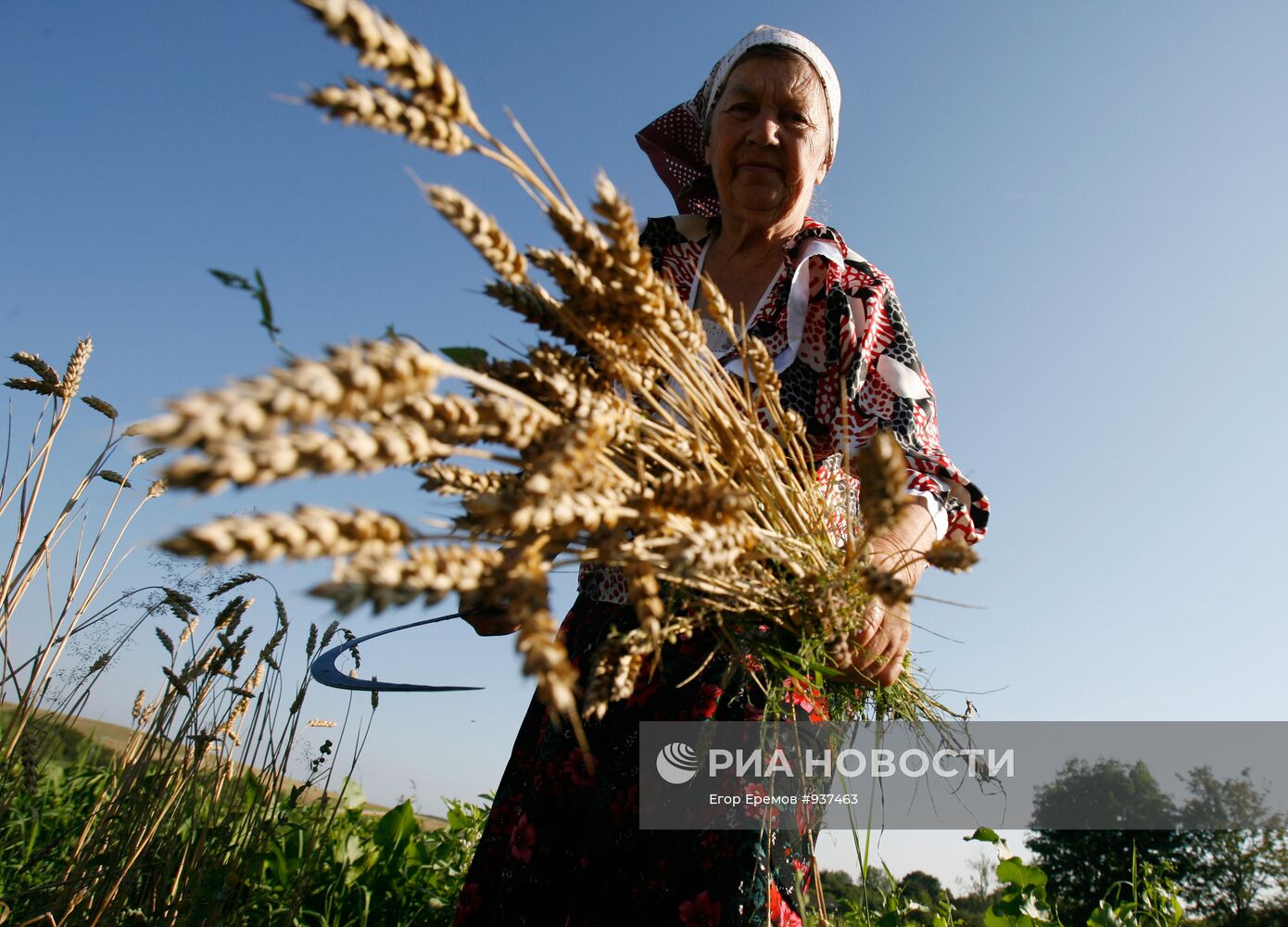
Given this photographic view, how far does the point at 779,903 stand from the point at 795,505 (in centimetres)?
67

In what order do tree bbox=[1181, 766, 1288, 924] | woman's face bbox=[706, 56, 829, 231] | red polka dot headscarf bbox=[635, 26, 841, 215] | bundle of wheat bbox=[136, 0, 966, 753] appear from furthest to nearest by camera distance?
tree bbox=[1181, 766, 1288, 924] < red polka dot headscarf bbox=[635, 26, 841, 215] < woman's face bbox=[706, 56, 829, 231] < bundle of wheat bbox=[136, 0, 966, 753]

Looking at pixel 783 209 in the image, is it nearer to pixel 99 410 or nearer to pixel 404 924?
pixel 99 410

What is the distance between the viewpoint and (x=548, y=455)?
62 centimetres

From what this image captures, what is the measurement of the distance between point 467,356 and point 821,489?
73 cm

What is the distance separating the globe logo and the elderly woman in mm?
59

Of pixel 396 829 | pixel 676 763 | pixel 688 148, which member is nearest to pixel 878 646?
pixel 676 763

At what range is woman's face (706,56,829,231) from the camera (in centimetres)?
186

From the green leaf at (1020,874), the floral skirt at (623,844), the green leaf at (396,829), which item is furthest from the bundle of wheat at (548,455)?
the green leaf at (396,829)

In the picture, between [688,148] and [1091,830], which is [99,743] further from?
[1091,830]

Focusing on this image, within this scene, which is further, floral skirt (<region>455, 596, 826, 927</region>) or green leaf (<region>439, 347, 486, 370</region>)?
floral skirt (<region>455, 596, 826, 927</region>)

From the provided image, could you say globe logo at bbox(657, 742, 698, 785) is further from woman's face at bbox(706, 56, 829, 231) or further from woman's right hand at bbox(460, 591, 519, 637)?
woman's face at bbox(706, 56, 829, 231)

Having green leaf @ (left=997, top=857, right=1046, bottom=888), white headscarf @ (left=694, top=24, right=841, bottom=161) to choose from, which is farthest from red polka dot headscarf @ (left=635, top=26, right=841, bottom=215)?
green leaf @ (left=997, top=857, right=1046, bottom=888)

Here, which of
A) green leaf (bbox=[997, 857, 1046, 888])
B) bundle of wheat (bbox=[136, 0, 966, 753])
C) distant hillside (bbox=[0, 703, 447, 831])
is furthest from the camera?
distant hillside (bbox=[0, 703, 447, 831])

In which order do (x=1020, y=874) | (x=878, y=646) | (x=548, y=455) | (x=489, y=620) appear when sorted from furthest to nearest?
1. (x=1020, y=874)
2. (x=489, y=620)
3. (x=878, y=646)
4. (x=548, y=455)
